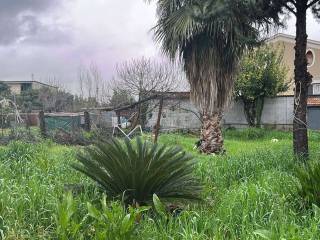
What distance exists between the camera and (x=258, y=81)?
79.2ft

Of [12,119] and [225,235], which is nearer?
[225,235]

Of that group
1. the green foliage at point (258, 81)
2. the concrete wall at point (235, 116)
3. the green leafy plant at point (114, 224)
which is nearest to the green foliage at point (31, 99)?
the concrete wall at point (235, 116)

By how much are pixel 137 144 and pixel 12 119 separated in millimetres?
12998

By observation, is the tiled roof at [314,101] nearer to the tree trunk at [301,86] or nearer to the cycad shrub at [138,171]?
the tree trunk at [301,86]

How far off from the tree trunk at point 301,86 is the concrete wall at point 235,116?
1292 centimetres

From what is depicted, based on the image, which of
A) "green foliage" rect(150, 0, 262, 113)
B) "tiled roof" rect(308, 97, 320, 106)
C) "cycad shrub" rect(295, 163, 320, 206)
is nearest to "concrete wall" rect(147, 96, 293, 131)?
"tiled roof" rect(308, 97, 320, 106)

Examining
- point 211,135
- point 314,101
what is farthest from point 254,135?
point 314,101

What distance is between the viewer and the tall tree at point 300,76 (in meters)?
11.2

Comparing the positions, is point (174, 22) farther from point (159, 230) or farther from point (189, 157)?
point (159, 230)

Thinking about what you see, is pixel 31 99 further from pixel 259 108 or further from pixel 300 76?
pixel 300 76

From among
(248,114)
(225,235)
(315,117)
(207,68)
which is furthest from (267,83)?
(225,235)

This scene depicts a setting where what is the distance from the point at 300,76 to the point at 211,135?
450 centimetres

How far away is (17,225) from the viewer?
16.5ft

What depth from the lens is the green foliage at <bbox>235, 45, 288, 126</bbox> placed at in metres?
24.2
